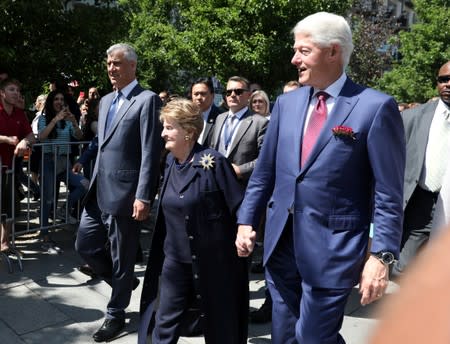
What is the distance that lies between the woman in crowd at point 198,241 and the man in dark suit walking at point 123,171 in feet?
1.71

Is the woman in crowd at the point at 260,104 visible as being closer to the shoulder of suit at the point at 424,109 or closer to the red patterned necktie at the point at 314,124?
the shoulder of suit at the point at 424,109

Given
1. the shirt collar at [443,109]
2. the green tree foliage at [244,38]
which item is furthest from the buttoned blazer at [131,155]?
the green tree foliage at [244,38]

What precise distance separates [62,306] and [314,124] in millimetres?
2925

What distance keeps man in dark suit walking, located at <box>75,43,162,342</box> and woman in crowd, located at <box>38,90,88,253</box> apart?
7.39 feet

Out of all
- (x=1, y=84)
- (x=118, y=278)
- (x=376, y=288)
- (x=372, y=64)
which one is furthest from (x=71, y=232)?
(x=372, y=64)

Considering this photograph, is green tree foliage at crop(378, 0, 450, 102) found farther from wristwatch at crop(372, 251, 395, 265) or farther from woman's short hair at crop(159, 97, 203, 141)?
wristwatch at crop(372, 251, 395, 265)

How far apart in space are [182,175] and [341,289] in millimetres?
1262

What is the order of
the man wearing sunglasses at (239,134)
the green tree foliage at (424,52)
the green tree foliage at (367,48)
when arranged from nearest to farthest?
the man wearing sunglasses at (239,134) < the green tree foliage at (424,52) < the green tree foliage at (367,48)

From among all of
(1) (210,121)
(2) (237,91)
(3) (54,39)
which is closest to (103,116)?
(2) (237,91)

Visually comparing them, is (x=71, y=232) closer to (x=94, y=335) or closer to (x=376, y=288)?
(x=94, y=335)

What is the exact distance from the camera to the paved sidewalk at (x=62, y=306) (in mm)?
4141

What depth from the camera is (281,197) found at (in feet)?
9.64

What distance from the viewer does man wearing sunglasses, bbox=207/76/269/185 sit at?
4816 millimetres

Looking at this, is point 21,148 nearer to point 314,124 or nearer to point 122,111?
point 122,111
